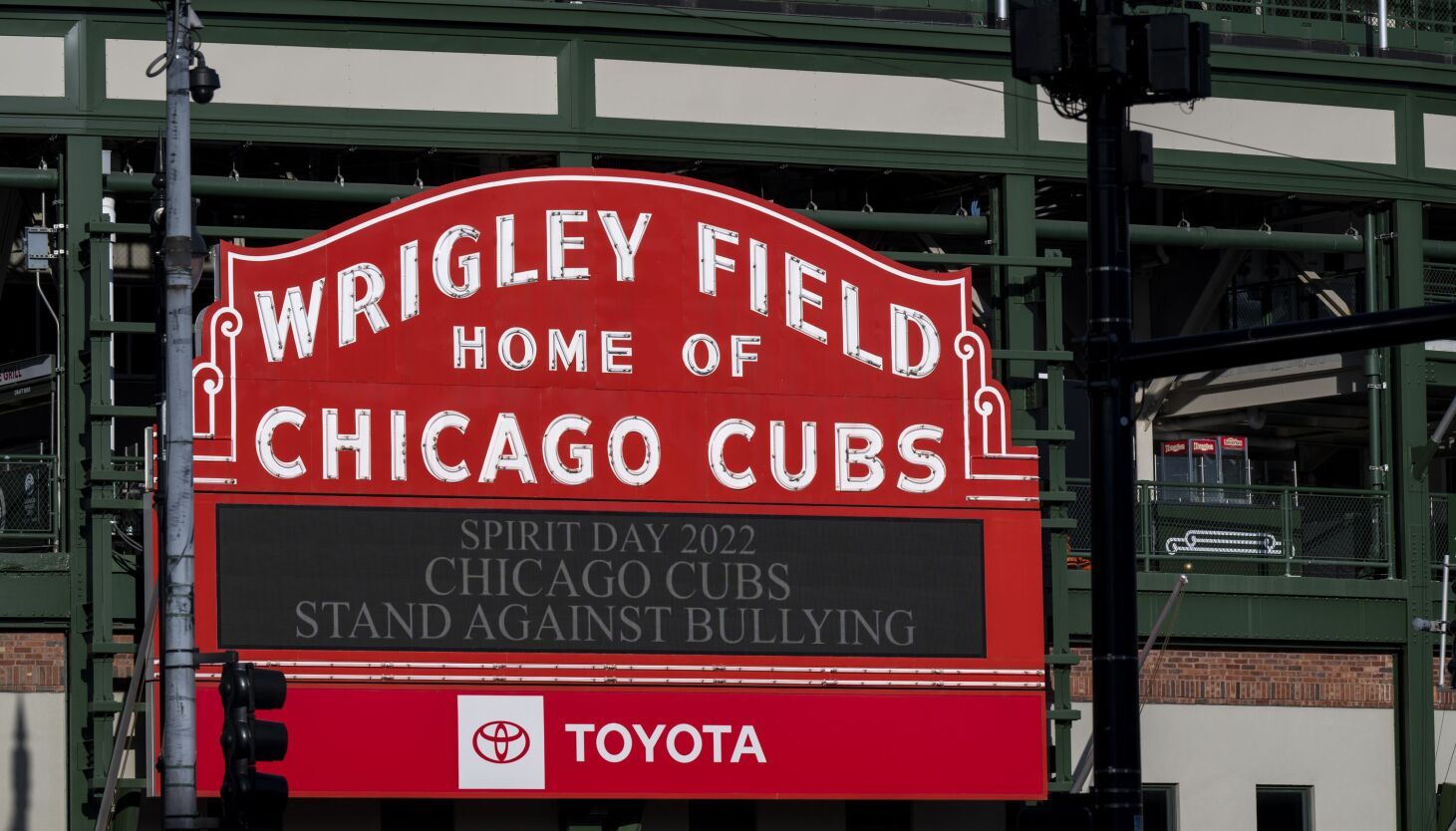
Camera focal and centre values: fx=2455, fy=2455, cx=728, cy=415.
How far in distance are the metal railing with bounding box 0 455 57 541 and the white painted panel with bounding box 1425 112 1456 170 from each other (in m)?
15.6

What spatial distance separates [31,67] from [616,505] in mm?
7254

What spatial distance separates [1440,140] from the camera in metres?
28.3

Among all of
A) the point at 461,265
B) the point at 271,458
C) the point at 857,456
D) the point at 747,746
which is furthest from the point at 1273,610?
the point at 271,458

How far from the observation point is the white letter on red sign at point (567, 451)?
23.8m

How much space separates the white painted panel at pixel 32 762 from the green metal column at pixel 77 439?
0.15 metres

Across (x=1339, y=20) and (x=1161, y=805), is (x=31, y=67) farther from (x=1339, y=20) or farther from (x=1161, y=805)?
(x=1339, y=20)

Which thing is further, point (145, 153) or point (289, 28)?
point (145, 153)

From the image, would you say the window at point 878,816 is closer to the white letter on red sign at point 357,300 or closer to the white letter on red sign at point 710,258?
the white letter on red sign at point 710,258

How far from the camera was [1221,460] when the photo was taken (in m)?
30.4

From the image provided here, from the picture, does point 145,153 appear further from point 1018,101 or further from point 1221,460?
point 1221,460

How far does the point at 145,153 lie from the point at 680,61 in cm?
598

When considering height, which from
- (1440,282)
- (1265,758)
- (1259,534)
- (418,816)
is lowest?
(418,816)

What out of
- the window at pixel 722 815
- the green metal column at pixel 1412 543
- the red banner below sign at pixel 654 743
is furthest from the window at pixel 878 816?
the green metal column at pixel 1412 543

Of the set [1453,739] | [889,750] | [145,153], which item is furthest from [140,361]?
[1453,739]
